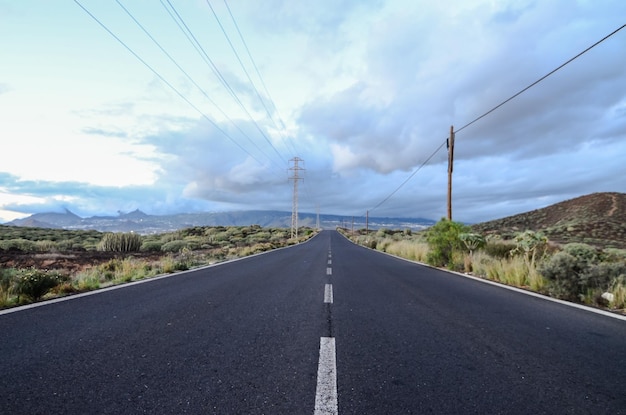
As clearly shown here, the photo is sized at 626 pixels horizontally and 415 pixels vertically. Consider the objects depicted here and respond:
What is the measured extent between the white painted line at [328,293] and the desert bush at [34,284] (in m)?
5.84

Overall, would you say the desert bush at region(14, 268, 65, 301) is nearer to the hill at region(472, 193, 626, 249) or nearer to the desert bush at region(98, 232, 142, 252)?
the desert bush at region(98, 232, 142, 252)

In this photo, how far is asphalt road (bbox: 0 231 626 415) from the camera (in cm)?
263

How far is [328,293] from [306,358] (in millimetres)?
4186

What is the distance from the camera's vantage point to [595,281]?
777 cm

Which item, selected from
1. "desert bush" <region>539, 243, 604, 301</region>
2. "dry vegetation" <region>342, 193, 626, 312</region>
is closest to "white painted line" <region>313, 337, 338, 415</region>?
"dry vegetation" <region>342, 193, 626, 312</region>

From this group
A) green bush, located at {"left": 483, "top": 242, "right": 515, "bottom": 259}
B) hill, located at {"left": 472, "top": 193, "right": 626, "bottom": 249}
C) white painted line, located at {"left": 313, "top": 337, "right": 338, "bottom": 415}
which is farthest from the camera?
hill, located at {"left": 472, "top": 193, "right": 626, "bottom": 249}

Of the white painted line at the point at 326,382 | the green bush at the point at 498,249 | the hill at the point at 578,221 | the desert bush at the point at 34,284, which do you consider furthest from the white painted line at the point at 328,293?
the hill at the point at 578,221

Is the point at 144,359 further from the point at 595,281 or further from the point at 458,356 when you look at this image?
the point at 595,281

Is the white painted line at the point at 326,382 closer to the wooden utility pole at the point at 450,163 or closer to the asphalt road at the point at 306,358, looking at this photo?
the asphalt road at the point at 306,358

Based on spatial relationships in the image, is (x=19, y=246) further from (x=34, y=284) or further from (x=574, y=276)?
(x=574, y=276)

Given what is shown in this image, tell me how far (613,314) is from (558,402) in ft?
15.5

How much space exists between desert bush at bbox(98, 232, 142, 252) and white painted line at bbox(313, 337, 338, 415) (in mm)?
27386

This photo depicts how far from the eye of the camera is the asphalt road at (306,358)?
2.63 metres

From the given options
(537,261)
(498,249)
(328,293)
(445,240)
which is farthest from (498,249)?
(328,293)
